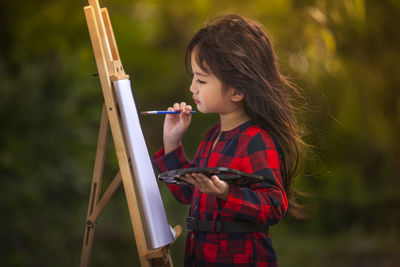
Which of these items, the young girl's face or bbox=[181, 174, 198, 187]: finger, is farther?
the young girl's face

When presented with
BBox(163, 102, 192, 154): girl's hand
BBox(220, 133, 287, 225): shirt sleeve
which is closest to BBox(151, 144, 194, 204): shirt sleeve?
BBox(163, 102, 192, 154): girl's hand

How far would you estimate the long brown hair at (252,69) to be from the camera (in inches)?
49.1

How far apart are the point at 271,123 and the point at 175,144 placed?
1.08ft

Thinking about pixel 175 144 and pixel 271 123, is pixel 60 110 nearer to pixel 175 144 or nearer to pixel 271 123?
pixel 175 144

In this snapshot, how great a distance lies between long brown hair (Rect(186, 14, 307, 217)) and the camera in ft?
4.09

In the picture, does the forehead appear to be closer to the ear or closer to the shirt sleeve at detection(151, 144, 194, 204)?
the ear

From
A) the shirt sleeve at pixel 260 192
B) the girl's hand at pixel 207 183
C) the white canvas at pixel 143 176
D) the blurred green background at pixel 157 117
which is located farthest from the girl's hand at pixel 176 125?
the blurred green background at pixel 157 117

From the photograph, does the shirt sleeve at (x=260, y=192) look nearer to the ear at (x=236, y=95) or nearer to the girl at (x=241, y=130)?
the girl at (x=241, y=130)

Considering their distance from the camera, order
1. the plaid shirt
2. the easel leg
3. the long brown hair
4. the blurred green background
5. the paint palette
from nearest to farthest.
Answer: the paint palette < the plaid shirt < the long brown hair < the easel leg < the blurred green background

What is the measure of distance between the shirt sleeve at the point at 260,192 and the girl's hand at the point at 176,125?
28 centimetres

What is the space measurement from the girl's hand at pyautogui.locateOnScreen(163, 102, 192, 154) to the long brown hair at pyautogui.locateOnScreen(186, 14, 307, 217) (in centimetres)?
20

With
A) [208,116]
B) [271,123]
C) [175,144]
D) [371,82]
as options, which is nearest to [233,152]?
[271,123]

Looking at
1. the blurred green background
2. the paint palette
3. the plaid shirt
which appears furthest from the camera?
the blurred green background

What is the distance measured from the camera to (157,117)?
147 inches
